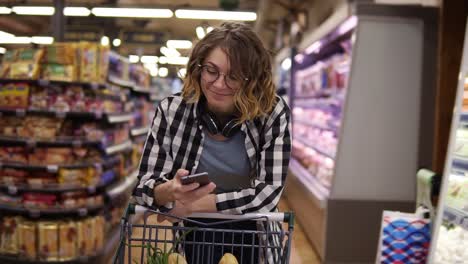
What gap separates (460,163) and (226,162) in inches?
79.8

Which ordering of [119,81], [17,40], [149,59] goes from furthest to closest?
1. [149,59]
2. [17,40]
3. [119,81]

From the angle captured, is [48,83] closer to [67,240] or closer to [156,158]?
[67,240]

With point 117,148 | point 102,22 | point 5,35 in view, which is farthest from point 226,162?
point 5,35

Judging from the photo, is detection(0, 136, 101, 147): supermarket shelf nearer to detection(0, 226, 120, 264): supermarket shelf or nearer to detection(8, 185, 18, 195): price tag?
detection(8, 185, 18, 195): price tag

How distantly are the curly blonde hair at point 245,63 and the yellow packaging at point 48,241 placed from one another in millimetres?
3506

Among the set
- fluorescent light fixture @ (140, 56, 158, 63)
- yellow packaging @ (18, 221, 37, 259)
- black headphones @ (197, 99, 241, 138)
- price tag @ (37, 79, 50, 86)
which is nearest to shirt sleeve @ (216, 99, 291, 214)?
black headphones @ (197, 99, 241, 138)

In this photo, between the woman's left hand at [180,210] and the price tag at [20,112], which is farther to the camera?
the price tag at [20,112]

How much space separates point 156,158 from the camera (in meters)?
1.63

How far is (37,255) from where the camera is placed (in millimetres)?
4625

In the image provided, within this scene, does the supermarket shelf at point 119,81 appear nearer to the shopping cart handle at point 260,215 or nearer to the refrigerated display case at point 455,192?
the refrigerated display case at point 455,192

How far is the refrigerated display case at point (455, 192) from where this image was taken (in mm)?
A: 3025

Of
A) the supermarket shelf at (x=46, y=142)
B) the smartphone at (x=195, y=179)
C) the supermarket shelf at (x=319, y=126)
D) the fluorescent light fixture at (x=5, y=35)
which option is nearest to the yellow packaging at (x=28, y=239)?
the supermarket shelf at (x=46, y=142)

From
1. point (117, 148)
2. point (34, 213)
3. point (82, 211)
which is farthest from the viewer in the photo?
point (117, 148)

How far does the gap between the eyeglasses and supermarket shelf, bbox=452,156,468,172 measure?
2.04m
